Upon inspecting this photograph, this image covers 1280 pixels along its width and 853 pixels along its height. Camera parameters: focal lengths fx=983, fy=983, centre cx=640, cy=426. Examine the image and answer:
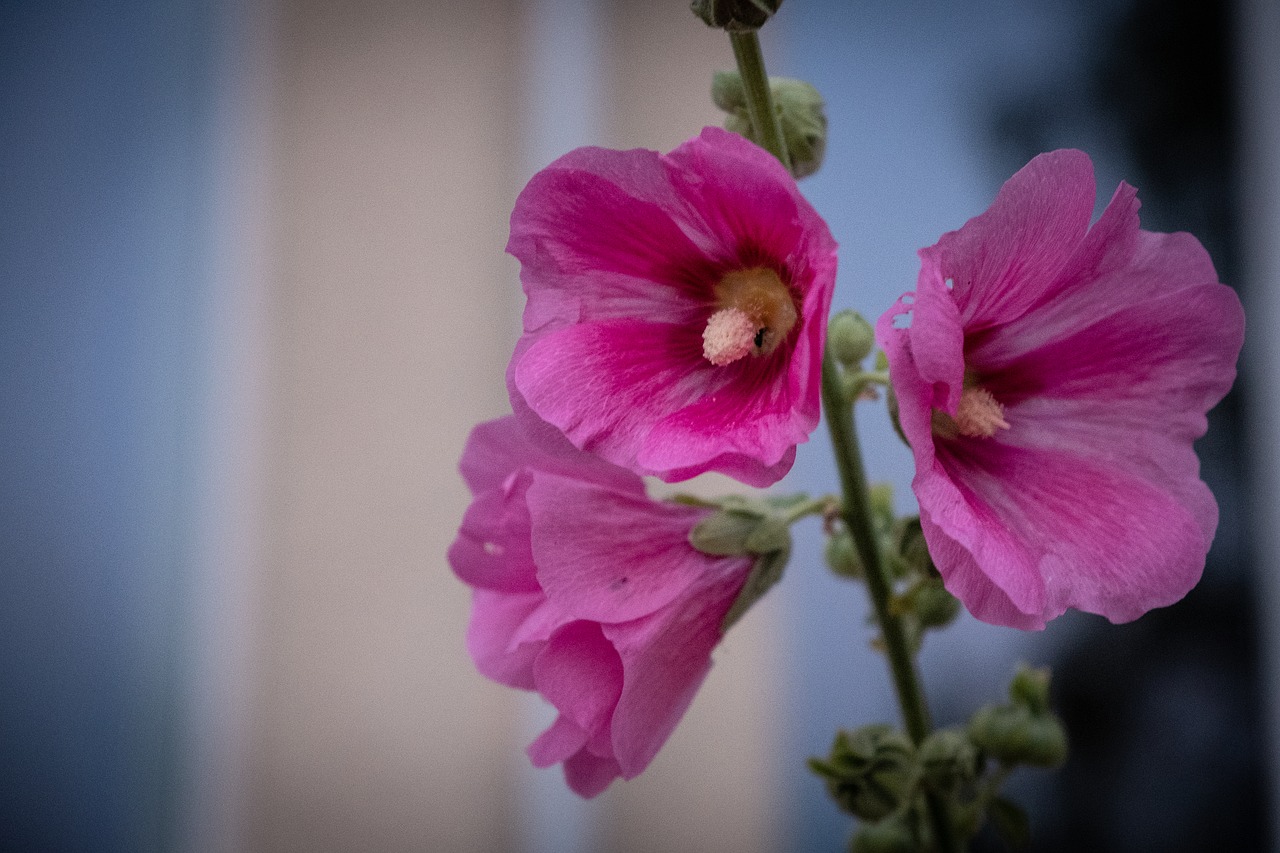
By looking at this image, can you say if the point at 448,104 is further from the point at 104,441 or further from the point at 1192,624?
the point at 1192,624

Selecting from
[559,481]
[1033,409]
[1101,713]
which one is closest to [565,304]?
[559,481]

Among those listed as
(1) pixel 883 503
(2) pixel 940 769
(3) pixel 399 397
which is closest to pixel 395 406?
(3) pixel 399 397

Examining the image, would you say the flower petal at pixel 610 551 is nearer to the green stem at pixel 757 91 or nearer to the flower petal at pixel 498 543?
the flower petal at pixel 498 543

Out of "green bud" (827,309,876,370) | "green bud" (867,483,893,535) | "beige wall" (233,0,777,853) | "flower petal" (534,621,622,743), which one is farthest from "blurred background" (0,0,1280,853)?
"flower petal" (534,621,622,743)

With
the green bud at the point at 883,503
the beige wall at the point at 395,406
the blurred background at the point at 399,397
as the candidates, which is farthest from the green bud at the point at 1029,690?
the beige wall at the point at 395,406

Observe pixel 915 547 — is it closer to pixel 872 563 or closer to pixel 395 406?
pixel 872 563

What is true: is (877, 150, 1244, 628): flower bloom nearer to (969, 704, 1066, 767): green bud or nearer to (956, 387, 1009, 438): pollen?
(956, 387, 1009, 438): pollen
